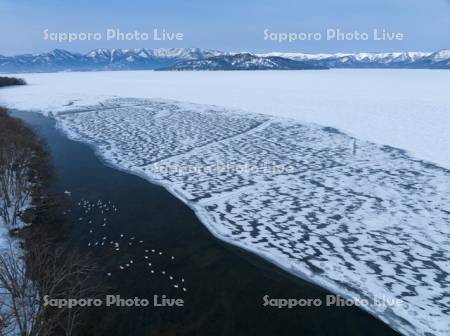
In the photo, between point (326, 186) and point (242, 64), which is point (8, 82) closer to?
point (326, 186)

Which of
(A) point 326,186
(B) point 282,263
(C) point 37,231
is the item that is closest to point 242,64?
(A) point 326,186

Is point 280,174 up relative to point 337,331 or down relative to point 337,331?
up

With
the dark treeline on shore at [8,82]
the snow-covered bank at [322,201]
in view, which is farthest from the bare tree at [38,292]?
the dark treeline on shore at [8,82]

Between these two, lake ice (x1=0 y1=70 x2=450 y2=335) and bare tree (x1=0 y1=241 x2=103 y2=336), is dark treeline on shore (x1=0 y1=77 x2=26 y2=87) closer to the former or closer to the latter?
lake ice (x1=0 y1=70 x2=450 y2=335)

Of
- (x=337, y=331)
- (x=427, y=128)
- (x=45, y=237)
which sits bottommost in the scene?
(x=337, y=331)

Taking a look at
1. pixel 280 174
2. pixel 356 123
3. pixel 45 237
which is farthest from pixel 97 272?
pixel 356 123

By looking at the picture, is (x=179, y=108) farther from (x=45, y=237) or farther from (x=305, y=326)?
(x=305, y=326)

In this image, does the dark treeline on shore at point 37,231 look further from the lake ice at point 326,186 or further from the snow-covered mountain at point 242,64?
the snow-covered mountain at point 242,64

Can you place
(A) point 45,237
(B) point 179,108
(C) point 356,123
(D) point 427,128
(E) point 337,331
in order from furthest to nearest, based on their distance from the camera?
(B) point 179,108
(C) point 356,123
(D) point 427,128
(A) point 45,237
(E) point 337,331
